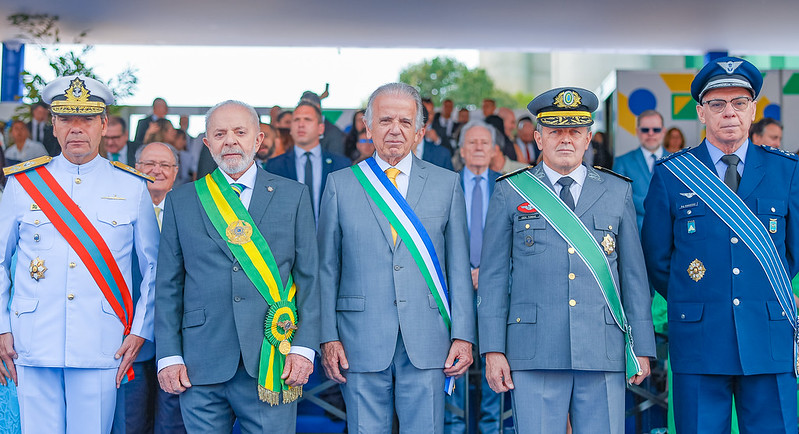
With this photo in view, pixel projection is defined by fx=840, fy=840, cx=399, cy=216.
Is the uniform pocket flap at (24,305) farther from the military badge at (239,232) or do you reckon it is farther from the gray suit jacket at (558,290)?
the gray suit jacket at (558,290)

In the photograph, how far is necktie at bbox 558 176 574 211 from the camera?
3373 millimetres

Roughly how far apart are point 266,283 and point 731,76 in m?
2.03

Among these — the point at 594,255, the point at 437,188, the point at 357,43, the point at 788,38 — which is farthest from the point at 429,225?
the point at 788,38

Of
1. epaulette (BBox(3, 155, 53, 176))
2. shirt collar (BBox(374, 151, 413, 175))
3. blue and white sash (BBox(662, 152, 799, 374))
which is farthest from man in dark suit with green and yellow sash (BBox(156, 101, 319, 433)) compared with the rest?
blue and white sash (BBox(662, 152, 799, 374))

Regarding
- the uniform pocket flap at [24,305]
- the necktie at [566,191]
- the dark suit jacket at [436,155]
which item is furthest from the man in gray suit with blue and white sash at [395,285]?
the dark suit jacket at [436,155]

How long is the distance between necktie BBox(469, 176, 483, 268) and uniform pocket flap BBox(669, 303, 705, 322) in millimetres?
1521

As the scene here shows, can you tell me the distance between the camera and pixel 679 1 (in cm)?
828

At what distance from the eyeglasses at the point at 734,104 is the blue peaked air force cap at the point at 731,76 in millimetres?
45

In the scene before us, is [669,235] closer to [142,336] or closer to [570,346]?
[570,346]

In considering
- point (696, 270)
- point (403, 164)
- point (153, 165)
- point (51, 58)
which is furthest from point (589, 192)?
point (51, 58)

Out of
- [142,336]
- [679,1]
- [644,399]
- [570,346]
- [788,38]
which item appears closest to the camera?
[570,346]

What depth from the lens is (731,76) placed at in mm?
3379

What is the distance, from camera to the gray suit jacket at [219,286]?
3.22m

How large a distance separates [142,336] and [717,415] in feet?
7.62
